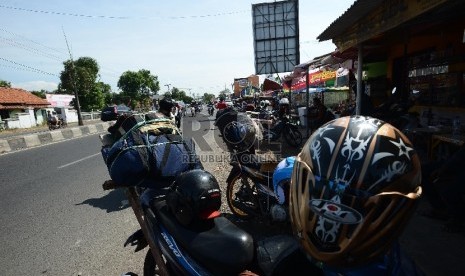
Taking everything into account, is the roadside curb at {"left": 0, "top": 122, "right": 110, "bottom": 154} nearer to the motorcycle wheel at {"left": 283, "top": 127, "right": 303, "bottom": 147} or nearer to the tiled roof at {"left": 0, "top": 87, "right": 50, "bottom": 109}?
the motorcycle wheel at {"left": 283, "top": 127, "right": 303, "bottom": 147}

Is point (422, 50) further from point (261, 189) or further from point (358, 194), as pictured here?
point (358, 194)

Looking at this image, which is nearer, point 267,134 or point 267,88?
point 267,134

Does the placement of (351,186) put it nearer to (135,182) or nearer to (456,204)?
(135,182)

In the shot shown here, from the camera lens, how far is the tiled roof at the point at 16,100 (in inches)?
1385

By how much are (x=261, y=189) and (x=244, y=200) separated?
435 millimetres

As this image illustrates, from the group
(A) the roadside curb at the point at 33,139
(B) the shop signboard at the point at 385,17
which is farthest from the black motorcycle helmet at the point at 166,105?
(A) the roadside curb at the point at 33,139

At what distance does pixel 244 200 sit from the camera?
4.24 metres

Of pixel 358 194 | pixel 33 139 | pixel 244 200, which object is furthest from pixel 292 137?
pixel 33 139

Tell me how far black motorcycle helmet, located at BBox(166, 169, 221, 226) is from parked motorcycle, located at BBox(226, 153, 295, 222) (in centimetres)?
130

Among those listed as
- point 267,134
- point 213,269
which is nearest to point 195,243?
point 213,269

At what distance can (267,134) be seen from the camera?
10.7m

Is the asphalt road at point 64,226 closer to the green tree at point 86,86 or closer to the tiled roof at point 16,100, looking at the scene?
the tiled roof at point 16,100

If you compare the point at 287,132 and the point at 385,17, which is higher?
the point at 385,17

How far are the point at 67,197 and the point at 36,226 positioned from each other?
1.26 meters
